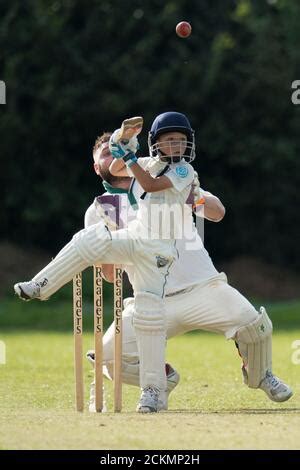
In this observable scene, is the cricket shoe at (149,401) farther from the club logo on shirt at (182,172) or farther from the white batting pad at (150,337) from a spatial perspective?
the club logo on shirt at (182,172)

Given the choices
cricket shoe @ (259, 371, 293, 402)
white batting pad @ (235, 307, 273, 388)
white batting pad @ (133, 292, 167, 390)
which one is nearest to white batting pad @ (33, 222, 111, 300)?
white batting pad @ (133, 292, 167, 390)

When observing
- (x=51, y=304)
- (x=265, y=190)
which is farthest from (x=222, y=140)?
(x=51, y=304)

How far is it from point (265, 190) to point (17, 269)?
13.5 ft

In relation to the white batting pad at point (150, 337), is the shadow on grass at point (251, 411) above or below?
below

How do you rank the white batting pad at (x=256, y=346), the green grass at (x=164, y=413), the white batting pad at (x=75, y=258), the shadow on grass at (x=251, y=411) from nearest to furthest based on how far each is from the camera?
the green grass at (x=164, y=413), the white batting pad at (x=75, y=258), the shadow on grass at (x=251, y=411), the white batting pad at (x=256, y=346)

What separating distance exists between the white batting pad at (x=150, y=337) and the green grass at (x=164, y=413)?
0.70ft

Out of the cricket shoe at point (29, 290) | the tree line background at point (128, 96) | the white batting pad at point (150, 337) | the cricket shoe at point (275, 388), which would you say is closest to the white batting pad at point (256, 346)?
the cricket shoe at point (275, 388)

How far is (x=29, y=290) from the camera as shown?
5.97 m

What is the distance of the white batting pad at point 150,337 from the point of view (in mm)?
6020

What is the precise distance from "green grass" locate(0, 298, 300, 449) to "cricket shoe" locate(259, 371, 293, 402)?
0.22ft

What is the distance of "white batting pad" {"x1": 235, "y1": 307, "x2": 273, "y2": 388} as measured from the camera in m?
6.45

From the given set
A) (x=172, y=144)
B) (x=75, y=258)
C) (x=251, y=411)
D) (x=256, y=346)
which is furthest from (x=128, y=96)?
(x=75, y=258)

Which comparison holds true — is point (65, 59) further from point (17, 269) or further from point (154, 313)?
point (154, 313)

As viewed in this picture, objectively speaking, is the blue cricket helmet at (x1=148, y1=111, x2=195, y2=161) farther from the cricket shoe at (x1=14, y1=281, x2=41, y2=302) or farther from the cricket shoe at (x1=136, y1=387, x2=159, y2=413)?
the cricket shoe at (x1=136, y1=387, x2=159, y2=413)
